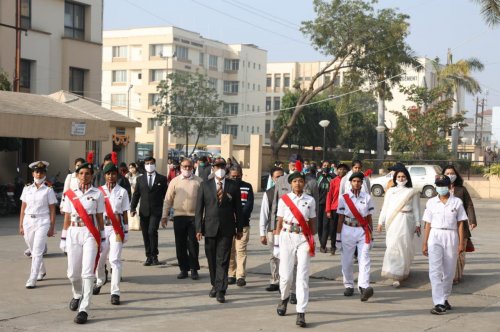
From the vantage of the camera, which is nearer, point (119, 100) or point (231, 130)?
point (119, 100)

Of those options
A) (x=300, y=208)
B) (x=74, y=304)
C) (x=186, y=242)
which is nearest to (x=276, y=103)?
(x=186, y=242)

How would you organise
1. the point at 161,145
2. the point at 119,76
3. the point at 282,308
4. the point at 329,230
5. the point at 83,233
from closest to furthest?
1. the point at 83,233
2. the point at 282,308
3. the point at 329,230
4. the point at 161,145
5. the point at 119,76

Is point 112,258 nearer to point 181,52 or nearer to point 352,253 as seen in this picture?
point 352,253

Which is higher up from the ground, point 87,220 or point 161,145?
point 161,145

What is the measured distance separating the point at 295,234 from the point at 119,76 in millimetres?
79460

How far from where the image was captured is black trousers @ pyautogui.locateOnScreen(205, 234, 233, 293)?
981 centimetres

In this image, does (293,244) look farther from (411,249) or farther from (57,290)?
(57,290)

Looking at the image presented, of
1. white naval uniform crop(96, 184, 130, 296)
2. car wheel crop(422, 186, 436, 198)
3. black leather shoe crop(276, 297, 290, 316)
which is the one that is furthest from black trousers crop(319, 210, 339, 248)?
car wheel crop(422, 186, 436, 198)

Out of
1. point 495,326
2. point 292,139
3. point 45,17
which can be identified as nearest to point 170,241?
point 495,326

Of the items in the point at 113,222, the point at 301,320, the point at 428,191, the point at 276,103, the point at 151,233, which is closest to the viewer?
the point at 301,320

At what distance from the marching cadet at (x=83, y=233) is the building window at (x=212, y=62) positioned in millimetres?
82847

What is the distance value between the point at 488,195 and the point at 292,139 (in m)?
34.7

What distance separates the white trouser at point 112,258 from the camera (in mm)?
9531

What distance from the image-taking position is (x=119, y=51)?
284ft
